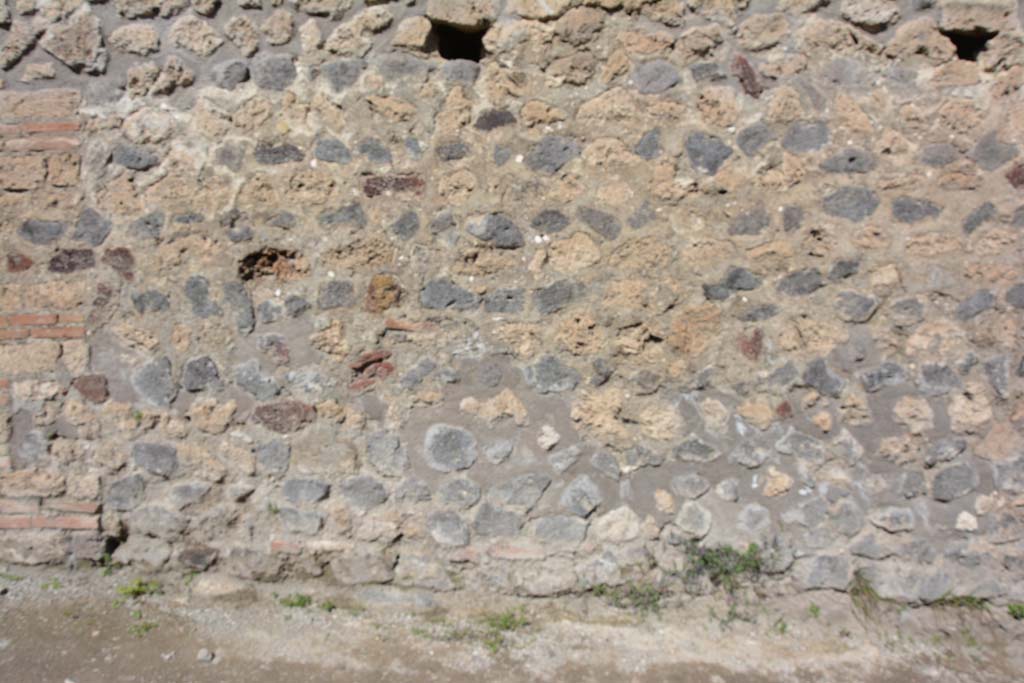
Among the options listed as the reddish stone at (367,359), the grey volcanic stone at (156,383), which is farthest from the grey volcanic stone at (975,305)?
the grey volcanic stone at (156,383)

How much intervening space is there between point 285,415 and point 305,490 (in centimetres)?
32

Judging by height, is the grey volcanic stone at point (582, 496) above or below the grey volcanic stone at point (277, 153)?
below

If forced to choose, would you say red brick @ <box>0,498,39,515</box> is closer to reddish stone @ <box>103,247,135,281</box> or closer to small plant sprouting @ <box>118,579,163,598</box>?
small plant sprouting @ <box>118,579,163,598</box>

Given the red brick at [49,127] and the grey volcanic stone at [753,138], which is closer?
the grey volcanic stone at [753,138]

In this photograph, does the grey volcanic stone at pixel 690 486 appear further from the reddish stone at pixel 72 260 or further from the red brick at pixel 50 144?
the red brick at pixel 50 144

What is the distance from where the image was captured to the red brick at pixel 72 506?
3.13m

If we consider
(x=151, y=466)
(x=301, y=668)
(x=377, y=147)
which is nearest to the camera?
(x=301, y=668)

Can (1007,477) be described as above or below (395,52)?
below

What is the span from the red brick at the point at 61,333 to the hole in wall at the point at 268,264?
0.72 m

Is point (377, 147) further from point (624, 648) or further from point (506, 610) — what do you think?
point (624, 648)

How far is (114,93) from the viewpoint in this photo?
296cm

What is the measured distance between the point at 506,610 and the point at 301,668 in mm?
809

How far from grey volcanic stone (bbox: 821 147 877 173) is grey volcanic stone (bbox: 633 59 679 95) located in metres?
0.66

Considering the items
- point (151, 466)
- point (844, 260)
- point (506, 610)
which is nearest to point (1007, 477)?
point (844, 260)
